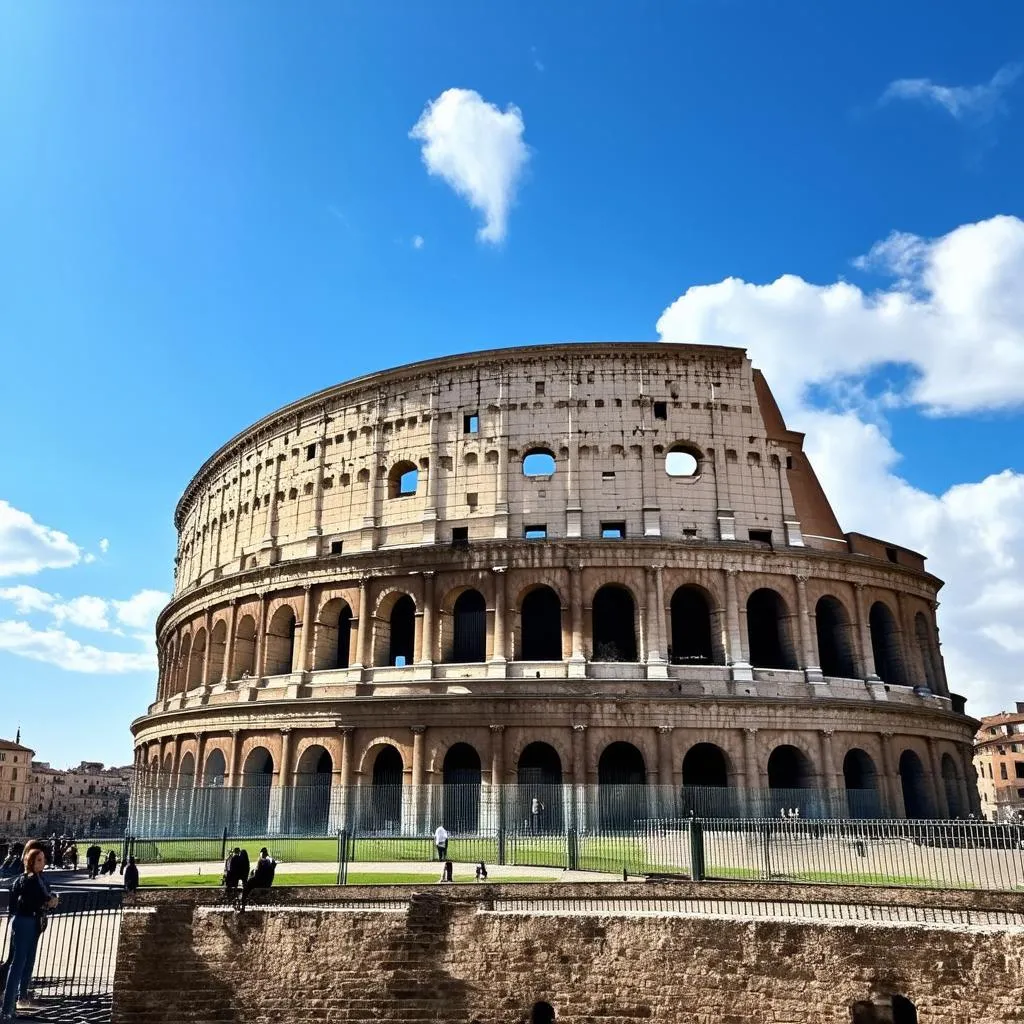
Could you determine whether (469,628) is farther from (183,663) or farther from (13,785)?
(13,785)

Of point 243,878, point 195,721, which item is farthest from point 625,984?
point 195,721

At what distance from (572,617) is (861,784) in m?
10.0

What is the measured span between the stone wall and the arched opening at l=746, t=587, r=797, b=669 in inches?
683

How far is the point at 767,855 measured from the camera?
13680 mm

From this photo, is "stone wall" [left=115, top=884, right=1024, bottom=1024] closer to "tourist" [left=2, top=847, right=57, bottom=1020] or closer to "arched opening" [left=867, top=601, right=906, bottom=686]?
"tourist" [left=2, top=847, right=57, bottom=1020]

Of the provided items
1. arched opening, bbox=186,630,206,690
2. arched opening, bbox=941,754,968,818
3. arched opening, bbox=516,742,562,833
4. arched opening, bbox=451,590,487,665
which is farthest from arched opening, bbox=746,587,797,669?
arched opening, bbox=186,630,206,690

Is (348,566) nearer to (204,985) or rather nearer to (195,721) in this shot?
(195,721)

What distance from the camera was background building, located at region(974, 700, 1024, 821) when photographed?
63.6 metres

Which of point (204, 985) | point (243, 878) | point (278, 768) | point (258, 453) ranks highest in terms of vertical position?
point (258, 453)

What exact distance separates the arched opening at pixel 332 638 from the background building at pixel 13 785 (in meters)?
60.5

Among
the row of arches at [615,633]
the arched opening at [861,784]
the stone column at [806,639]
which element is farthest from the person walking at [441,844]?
the stone column at [806,639]

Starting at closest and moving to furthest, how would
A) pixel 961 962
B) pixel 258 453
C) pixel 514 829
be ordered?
pixel 961 962, pixel 514 829, pixel 258 453

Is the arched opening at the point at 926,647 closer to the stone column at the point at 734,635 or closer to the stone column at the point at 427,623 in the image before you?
the stone column at the point at 734,635

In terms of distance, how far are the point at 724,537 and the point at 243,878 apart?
18171 mm
